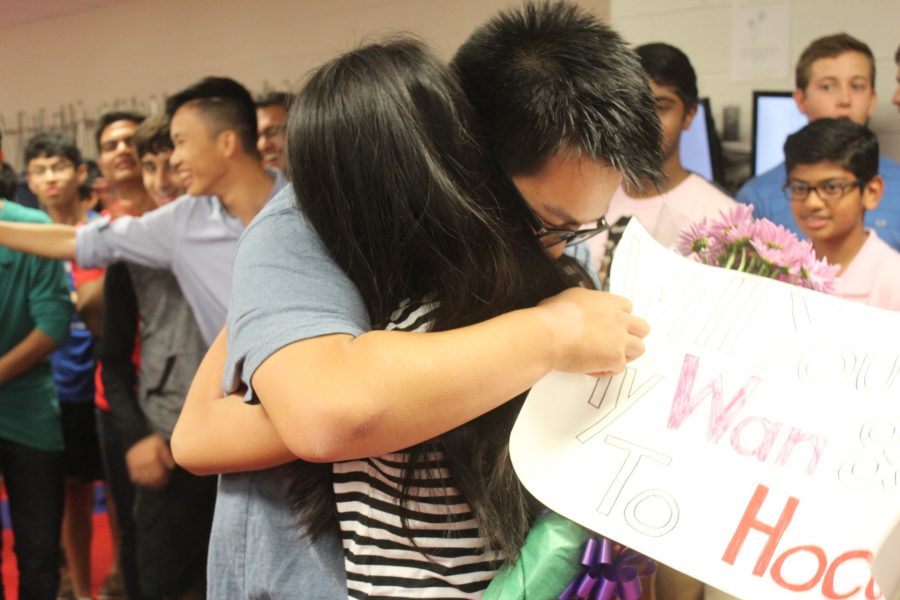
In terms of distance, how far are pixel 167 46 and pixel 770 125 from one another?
4.04 meters

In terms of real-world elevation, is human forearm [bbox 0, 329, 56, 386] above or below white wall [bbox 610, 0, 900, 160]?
below

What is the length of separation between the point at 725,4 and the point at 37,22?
17.4ft

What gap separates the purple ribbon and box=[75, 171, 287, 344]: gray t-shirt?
1542mm

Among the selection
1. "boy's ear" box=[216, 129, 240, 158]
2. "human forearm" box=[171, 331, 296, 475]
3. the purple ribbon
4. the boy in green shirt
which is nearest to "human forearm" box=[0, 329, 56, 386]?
the boy in green shirt

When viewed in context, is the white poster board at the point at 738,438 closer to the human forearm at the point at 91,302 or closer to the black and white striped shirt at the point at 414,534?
the black and white striped shirt at the point at 414,534

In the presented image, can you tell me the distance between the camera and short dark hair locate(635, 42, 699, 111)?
8.13 feet

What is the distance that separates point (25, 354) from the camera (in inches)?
97.8

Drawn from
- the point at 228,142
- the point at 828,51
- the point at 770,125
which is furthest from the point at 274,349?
the point at 770,125

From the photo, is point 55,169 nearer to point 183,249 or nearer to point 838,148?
point 183,249

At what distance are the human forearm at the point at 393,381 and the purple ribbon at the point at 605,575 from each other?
170 mm

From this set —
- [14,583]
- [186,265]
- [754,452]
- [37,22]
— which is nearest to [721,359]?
[754,452]

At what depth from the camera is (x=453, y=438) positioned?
2.71 feet

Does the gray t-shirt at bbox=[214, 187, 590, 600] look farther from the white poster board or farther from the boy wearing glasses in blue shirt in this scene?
the boy wearing glasses in blue shirt

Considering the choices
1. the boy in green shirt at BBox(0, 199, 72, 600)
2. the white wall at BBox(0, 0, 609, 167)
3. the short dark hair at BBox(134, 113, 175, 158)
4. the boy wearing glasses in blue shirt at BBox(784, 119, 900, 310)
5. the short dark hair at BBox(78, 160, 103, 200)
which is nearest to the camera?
the boy wearing glasses in blue shirt at BBox(784, 119, 900, 310)
